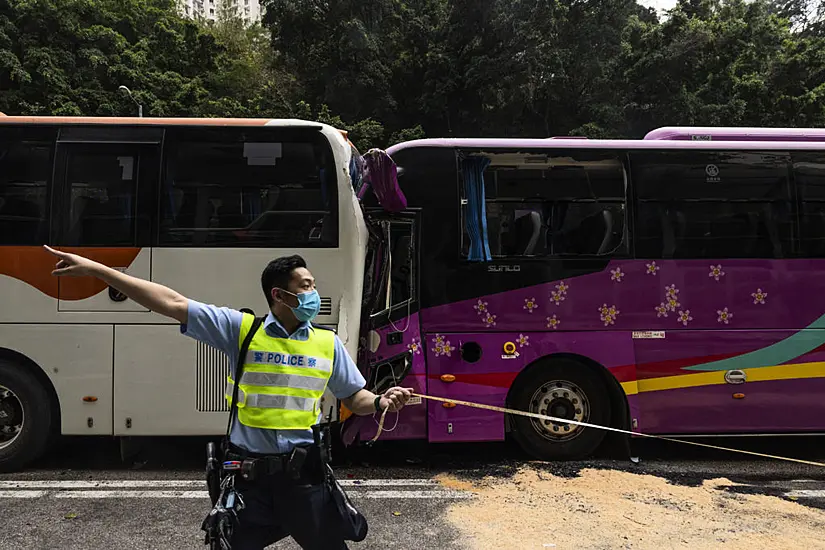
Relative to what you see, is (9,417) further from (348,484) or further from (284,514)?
(284,514)

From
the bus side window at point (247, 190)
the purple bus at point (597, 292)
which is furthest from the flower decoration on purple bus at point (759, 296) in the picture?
the bus side window at point (247, 190)

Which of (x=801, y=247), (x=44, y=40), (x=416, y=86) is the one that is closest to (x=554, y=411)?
(x=801, y=247)

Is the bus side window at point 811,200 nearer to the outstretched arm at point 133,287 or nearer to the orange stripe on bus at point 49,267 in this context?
the outstretched arm at point 133,287

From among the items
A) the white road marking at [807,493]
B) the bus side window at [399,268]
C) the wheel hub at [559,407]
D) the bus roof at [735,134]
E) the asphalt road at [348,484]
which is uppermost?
the bus roof at [735,134]

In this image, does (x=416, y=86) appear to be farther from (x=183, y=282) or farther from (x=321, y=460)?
(x=321, y=460)

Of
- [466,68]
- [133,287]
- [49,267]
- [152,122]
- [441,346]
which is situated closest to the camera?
[133,287]

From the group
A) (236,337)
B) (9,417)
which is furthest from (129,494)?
(236,337)

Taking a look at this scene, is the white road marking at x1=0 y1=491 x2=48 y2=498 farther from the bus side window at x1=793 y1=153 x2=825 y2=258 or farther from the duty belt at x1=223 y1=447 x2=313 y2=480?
the bus side window at x1=793 y1=153 x2=825 y2=258

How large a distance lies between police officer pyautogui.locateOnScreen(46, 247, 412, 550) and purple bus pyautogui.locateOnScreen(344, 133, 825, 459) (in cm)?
325

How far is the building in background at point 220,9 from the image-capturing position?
44037mm

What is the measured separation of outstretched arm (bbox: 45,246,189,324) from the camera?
8.22 ft

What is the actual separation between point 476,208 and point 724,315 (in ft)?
8.43

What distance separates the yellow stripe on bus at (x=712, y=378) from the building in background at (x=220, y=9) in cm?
4286

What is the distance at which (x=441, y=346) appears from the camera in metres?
5.96
